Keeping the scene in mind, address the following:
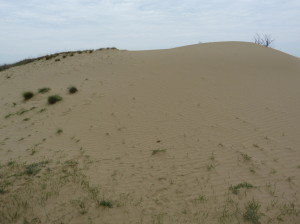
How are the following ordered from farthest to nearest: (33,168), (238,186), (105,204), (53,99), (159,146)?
(53,99) < (159,146) < (33,168) < (238,186) < (105,204)

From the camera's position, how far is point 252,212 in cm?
459

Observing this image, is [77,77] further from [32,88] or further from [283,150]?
[283,150]

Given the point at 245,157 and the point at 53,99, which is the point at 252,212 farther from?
the point at 53,99

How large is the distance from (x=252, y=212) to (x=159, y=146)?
3.11 meters

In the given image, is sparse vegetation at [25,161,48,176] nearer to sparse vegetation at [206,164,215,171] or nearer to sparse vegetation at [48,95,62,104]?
sparse vegetation at [206,164,215,171]

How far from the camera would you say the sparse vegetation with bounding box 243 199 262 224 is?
4.46 metres

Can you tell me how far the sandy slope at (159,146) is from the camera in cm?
488

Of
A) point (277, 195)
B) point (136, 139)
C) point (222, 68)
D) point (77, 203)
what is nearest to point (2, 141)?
point (136, 139)

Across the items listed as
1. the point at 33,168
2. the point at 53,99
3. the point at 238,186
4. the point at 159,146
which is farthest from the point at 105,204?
the point at 53,99

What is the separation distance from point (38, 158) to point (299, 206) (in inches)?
222

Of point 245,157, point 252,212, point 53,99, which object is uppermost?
point 53,99

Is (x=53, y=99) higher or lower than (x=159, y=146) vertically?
higher

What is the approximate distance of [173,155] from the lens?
22.2 feet

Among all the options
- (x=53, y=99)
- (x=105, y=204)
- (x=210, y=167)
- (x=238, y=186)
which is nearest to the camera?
(x=105, y=204)
